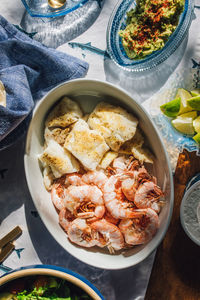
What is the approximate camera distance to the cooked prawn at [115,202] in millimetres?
1312

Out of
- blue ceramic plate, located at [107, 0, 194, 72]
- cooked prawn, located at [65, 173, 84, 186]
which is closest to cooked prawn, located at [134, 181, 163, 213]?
cooked prawn, located at [65, 173, 84, 186]

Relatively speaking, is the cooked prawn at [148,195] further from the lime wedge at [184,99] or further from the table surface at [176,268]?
the lime wedge at [184,99]

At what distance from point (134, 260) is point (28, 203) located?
20.1 inches

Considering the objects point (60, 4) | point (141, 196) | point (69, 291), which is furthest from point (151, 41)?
point (69, 291)

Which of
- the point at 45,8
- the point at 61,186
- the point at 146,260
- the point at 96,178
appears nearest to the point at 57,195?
the point at 61,186

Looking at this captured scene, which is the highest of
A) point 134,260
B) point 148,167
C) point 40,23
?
point 40,23

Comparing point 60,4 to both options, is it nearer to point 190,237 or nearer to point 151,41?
point 151,41

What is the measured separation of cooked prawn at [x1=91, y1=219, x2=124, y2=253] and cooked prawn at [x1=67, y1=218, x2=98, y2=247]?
24mm

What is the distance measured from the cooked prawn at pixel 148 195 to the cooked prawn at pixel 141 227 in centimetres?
3

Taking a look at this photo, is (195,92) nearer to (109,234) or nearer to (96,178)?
(96,178)

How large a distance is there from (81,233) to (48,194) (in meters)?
0.21

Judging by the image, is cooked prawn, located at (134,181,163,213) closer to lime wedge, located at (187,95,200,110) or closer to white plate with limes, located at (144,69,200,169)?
white plate with limes, located at (144,69,200,169)

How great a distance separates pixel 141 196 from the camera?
1.31 meters

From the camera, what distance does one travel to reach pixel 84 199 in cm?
134
